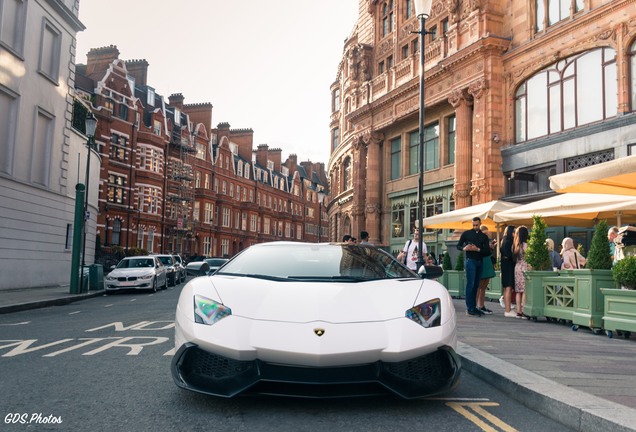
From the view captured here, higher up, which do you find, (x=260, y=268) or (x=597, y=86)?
(x=597, y=86)

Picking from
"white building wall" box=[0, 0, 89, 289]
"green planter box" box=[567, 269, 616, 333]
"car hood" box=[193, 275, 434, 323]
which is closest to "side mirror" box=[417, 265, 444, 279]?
"car hood" box=[193, 275, 434, 323]

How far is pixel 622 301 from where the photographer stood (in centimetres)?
768

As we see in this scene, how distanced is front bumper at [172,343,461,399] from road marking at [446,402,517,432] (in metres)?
0.27

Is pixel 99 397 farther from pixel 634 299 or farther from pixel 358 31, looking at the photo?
pixel 358 31

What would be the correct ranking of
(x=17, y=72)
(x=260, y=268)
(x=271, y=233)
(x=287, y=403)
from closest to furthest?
1. (x=287, y=403)
2. (x=260, y=268)
3. (x=17, y=72)
4. (x=271, y=233)

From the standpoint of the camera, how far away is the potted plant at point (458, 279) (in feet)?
55.3

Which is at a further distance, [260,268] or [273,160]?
[273,160]

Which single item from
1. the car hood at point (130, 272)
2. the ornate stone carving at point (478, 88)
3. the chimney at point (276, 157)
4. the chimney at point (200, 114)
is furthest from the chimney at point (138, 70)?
the ornate stone carving at point (478, 88)

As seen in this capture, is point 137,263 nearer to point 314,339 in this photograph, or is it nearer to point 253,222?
point 314,339

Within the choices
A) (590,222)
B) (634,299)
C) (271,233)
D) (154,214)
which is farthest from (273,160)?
(634,299)

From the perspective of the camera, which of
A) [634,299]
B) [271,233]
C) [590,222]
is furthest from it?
[271,233]

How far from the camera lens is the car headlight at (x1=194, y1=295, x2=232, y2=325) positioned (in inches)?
155

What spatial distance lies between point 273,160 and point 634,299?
3178 inches

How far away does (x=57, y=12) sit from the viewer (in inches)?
844
